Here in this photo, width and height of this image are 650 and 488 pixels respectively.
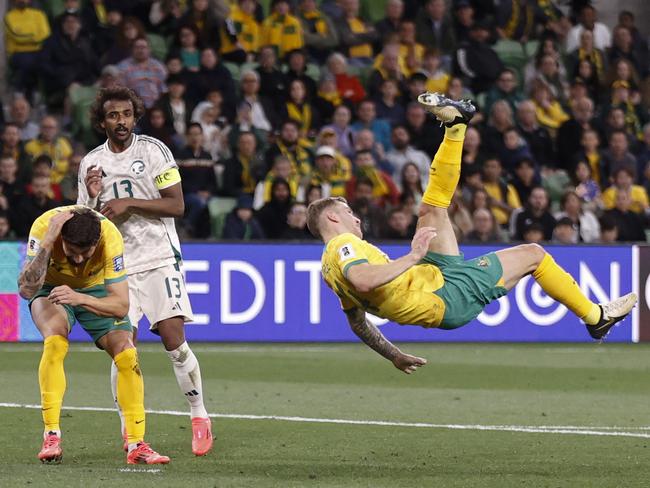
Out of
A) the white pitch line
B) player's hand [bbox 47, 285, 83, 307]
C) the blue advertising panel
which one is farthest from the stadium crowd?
player's hand [bbox 47, 285, 83, 307]

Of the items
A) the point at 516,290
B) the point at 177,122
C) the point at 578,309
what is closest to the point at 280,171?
the point at 177,122

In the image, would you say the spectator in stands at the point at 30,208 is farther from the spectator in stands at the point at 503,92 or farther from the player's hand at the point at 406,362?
the player's hand at the point at 406,362

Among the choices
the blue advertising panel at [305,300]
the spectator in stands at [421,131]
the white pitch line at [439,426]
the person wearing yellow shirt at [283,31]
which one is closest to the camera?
the white pitch line at [439,426]

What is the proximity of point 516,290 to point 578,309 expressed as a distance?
852 centimetres

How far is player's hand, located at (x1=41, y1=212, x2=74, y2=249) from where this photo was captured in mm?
8156

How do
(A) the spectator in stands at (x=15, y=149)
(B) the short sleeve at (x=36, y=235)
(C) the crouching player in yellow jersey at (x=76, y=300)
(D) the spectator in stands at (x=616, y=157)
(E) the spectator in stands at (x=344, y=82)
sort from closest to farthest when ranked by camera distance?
(C) the crouching player in yellow jersey at (x=76, y=300) → (B) the short sleeve at (x=36, y=235) → (A) the spectator in stands at (x=15, y=149) → (D) the spectator in stands at (x=616, y=157) → (E) the spectator in stands at (x=344, y=82)

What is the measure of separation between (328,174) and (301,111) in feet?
6.28

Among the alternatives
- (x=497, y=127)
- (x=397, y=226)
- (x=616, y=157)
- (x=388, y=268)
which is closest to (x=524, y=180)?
(x=497, y=127)

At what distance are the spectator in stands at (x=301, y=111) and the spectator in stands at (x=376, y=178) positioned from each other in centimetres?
120

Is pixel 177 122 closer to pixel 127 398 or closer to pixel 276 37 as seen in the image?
pixel 276 37

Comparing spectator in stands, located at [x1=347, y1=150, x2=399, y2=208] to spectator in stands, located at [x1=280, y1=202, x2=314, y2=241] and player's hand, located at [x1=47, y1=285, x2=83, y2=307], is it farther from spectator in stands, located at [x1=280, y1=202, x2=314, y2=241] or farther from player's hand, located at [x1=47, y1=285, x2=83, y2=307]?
player's hand, located at [x1=47, y1=285, x2=83, y2=307]

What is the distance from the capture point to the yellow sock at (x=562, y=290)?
9.14 meters

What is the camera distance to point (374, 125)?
803 inches

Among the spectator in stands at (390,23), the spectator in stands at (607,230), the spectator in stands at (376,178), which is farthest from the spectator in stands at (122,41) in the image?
the spectator in stands at (607,230)
